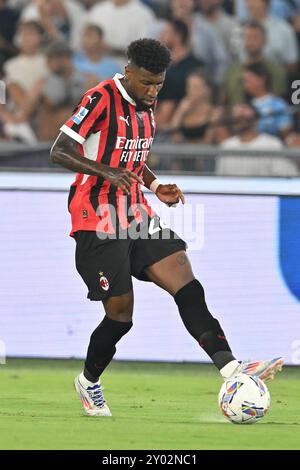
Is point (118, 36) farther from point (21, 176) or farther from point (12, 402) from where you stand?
point (12, 402)

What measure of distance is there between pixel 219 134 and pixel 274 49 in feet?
3.85

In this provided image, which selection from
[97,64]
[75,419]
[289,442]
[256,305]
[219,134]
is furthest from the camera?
[97,64]

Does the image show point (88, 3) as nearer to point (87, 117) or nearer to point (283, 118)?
point (283, 118)

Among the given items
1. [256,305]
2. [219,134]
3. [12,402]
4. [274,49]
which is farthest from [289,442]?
[274,49]

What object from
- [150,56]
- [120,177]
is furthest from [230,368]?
[150,56]

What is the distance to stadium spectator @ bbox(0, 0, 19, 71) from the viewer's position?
1303 cm

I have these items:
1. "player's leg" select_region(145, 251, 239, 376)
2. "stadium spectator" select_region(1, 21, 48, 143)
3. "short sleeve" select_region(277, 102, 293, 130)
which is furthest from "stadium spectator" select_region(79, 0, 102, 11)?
"player's leg" select_region(145, 251, 239, 376)

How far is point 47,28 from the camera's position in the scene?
12.8m

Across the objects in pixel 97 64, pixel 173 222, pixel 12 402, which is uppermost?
pixel 97 64

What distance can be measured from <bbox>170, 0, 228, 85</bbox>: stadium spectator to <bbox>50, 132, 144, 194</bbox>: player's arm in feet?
19.6

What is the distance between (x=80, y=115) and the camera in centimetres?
642

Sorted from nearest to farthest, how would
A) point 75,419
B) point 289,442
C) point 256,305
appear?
point 289,442
point 75,419
point 256,305

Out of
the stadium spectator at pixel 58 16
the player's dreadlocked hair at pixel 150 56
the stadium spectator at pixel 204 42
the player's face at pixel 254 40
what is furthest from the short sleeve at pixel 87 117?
the stadium spectator at pixel 58 16

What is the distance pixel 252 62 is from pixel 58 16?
2.36m
